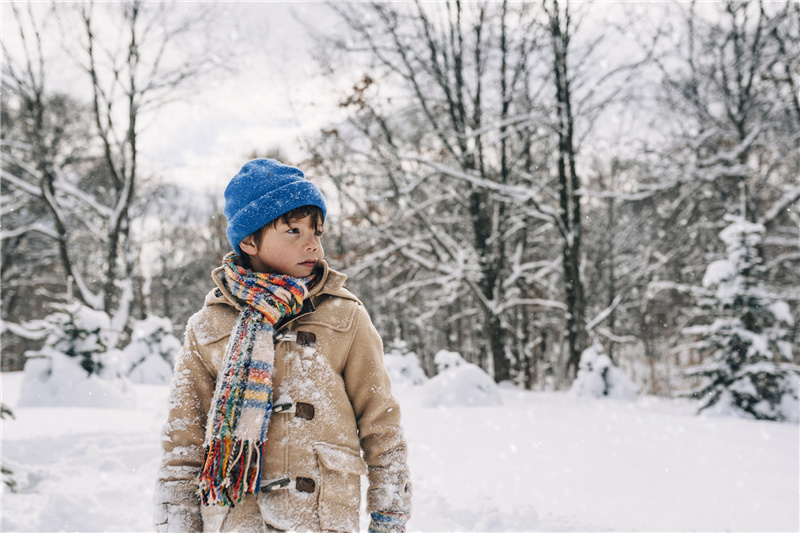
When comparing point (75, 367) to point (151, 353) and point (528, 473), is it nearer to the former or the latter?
point (151, 353)

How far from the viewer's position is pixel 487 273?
1220cm

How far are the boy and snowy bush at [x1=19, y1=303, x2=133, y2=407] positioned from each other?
7.10 m

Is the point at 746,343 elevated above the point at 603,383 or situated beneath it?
elevated above

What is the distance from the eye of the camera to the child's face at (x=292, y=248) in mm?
1648

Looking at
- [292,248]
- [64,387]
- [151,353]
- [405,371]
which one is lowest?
[405,371]

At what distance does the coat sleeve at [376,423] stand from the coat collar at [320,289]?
119 millimetres

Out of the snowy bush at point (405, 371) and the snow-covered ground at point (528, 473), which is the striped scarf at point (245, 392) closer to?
the snow-covered ground at point (528, 473)

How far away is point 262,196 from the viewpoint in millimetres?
1665

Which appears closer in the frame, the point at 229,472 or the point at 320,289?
the point at 229,472

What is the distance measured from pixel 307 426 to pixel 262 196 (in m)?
0.82

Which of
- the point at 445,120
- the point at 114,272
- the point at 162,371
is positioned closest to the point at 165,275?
the point at 114,272

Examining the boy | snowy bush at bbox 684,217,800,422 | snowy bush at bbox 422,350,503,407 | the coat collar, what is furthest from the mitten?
snowy bush at bbox 684,217,800,422

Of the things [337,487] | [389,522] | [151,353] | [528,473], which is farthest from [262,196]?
[151,353]

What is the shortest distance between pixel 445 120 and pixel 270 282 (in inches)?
514
